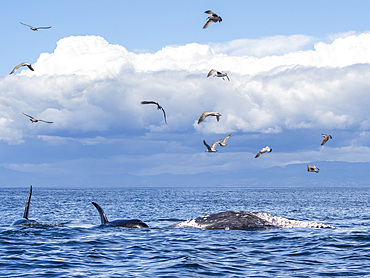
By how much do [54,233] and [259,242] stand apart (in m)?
9.07

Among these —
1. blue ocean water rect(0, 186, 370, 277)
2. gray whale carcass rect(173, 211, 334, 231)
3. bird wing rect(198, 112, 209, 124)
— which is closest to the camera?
blue ocean water rect(0, 186, 370, 277)

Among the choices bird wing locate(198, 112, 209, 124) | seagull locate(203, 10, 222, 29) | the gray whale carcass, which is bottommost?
the gray whale carcass

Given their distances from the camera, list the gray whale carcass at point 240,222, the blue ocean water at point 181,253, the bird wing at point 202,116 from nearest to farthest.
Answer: the blue ocean water at point 181,253 → the gray whale carcass at point 240,222 → the bird wing at point 202,116

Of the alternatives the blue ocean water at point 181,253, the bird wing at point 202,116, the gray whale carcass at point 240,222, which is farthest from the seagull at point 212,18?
the blue ocean water at point 181,253

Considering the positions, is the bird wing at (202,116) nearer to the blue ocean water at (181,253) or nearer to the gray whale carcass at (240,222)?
the gray whale carcass at (240,222)

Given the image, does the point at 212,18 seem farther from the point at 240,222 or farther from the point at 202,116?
the point at 240,222

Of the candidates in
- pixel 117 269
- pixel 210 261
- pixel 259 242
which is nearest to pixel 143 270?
pixel 117 269

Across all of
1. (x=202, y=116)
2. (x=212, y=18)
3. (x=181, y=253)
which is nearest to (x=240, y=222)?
(x=181, y=253)

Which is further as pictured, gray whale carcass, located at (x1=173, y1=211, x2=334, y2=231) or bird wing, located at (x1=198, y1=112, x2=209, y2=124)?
bird wing, located at (x1=198, y1=112, x2=209, y2=124)

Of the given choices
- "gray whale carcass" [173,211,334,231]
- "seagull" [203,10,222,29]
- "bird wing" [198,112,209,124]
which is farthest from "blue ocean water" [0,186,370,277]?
"seagull" [203,10,222,29]

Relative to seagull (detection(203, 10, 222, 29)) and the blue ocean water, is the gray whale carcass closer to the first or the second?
the blue ocean water

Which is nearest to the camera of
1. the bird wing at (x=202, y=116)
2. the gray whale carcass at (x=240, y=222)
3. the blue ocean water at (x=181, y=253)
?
the blue ocean water at (x=181, y=253)

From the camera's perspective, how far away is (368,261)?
1478 centimetres

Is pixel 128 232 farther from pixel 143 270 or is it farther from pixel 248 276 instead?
pixel 248 276
